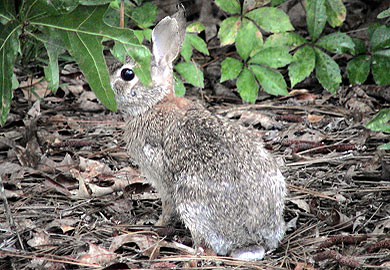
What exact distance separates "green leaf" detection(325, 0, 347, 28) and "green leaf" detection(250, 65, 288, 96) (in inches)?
34.2

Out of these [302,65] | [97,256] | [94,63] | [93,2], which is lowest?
[97,256]

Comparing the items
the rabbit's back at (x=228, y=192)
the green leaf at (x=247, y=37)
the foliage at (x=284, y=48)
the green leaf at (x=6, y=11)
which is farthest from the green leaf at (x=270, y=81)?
the green leaf at (x=6, y=11)

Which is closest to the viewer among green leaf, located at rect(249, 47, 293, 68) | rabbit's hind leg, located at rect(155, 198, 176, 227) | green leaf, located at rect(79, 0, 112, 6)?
green leaf, located at rect(79, 0, 112, 6)

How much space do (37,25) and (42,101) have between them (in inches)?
129

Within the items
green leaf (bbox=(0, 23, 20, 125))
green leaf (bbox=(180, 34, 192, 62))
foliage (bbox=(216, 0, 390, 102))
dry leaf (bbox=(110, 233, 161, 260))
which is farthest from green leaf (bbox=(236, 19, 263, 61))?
green leaf (bbox=(0, 23, 20, 125))

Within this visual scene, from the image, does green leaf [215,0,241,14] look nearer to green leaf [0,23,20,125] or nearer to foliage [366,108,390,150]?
foliage [366,108,390,150]

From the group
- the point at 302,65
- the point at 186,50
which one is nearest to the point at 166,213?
the point at 186,50

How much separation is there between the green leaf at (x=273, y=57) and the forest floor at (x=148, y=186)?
2.55 feet

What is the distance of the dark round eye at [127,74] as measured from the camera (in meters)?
5.18

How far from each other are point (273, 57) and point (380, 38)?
1158 mm

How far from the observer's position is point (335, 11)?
6723 millimetres

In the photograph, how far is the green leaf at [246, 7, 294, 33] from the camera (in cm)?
651

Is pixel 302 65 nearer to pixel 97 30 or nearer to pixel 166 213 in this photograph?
pixel 166 213

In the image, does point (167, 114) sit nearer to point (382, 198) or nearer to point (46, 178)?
point (46, 178)
